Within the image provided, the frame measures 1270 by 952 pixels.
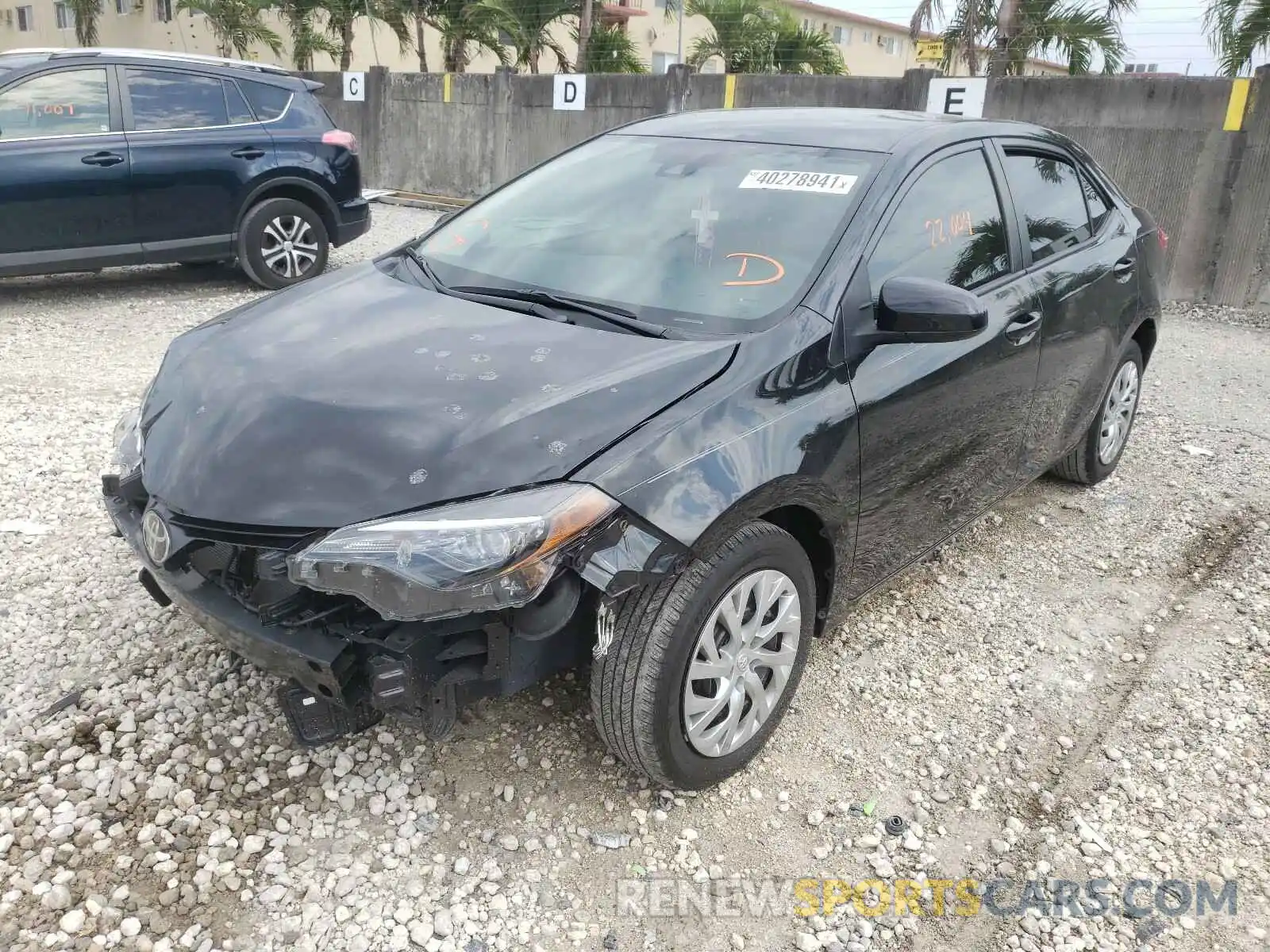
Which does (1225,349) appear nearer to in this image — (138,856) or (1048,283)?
(1048,283)

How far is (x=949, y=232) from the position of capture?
321 cm

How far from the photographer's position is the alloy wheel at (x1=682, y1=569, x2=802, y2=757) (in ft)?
7.91

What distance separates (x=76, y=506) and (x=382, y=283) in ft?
6.29

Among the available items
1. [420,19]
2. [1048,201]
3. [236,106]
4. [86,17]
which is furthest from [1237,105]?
[86,17]

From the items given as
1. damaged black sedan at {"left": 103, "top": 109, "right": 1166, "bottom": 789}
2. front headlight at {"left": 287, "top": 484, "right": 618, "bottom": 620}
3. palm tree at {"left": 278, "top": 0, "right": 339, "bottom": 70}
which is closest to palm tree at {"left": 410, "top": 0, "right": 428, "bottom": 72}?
palm tree at {"left": 278, "top": 0, "right": 339, "bottom": 70}

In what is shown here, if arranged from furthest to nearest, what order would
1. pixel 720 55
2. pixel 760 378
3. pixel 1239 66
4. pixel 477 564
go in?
pixel 720 55
pixel 1239 66
pixel 760 378
pixel 477 564

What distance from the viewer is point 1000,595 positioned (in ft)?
12.5

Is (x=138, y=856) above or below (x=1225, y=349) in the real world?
below

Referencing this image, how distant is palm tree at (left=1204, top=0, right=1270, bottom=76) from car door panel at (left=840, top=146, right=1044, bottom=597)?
7773 mm

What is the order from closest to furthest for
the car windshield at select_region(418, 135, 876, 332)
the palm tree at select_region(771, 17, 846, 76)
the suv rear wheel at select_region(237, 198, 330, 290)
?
the car windshield at select_region(418, 135, 876, 332) → the suv rear wheel at select_region(237, 198, 330, 290) → the palm tree at select_region(771, 17, 846, 76)

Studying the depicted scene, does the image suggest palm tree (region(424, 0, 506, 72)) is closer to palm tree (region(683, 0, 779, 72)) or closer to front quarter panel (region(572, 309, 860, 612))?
palm tree (region(683, 0, 779, 72))

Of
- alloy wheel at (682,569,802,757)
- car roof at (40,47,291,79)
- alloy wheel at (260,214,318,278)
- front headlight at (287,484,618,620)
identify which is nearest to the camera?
front headlight at (287,484,618,620)

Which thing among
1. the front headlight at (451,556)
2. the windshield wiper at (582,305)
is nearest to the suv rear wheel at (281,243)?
the windshield wiper at (582,305)

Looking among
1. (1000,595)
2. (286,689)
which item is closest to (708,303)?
(286,689)
